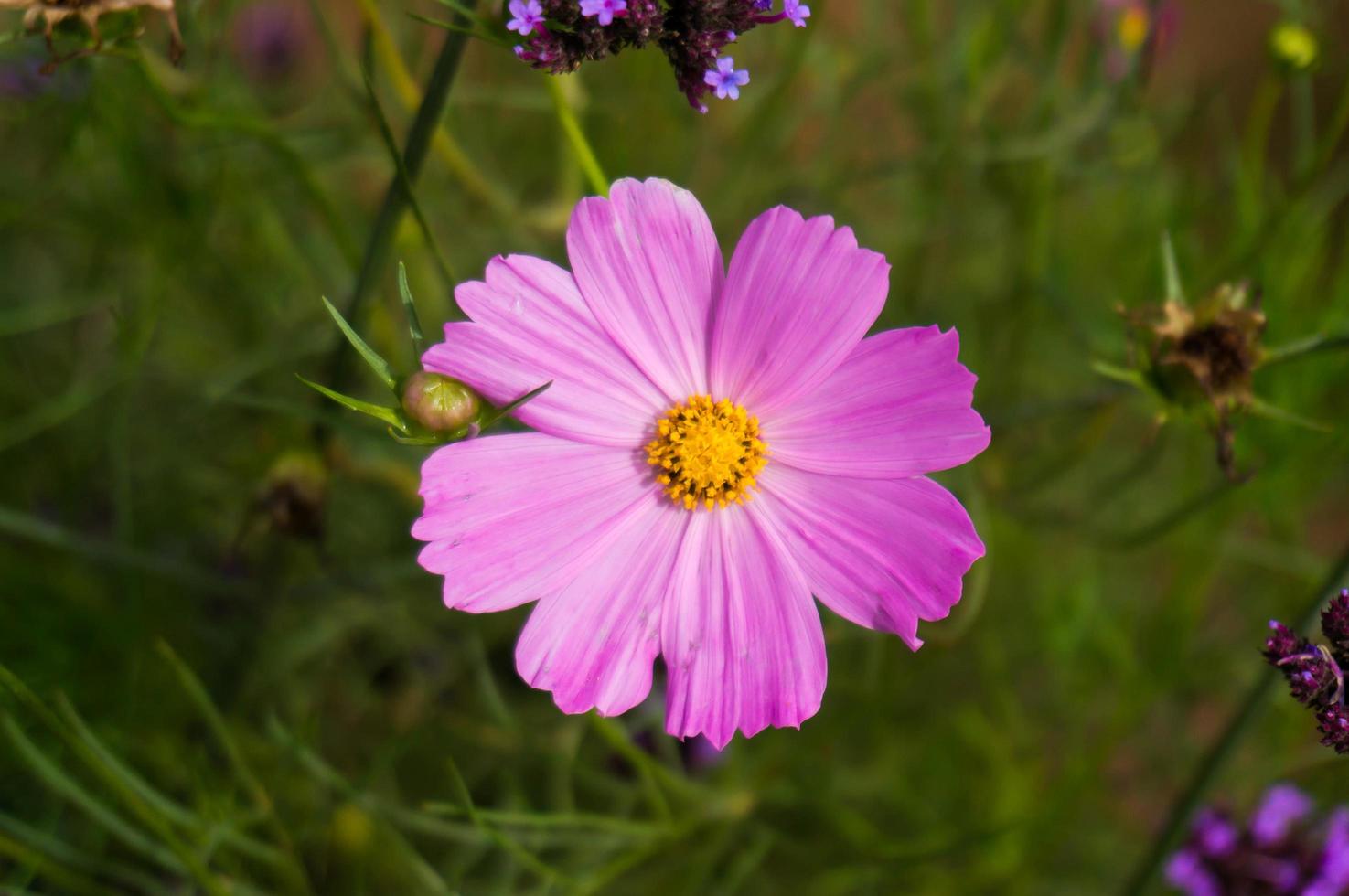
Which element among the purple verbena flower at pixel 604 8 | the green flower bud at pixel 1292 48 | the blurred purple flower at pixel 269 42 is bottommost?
the purple verbena flower at pixel 604 8

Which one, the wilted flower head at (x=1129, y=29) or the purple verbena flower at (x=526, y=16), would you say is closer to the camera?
the purple verbena flower at (x=526, y=16)

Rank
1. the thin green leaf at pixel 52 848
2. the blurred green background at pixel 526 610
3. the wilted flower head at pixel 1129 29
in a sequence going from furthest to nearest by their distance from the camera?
the wilted flower head at pixel 1129 29 → the blurred green background at pixel 526 610 → the thin green leaf at pixel 52 848

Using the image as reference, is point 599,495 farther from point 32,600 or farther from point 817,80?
point 817,80

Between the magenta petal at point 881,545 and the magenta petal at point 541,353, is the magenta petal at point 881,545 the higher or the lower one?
the lower one

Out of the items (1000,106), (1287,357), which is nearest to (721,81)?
(1287,357)

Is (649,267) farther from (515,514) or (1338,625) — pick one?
(1338,625)

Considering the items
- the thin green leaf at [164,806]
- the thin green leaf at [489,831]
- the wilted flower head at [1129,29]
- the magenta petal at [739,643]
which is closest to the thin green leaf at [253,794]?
the thin green leaf at [164,806]

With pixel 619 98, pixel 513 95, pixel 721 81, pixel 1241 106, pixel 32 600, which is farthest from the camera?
pixel 1241 106

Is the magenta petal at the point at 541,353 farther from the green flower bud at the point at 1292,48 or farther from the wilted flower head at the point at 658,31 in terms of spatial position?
the green flower bud at the point at 1292,48
